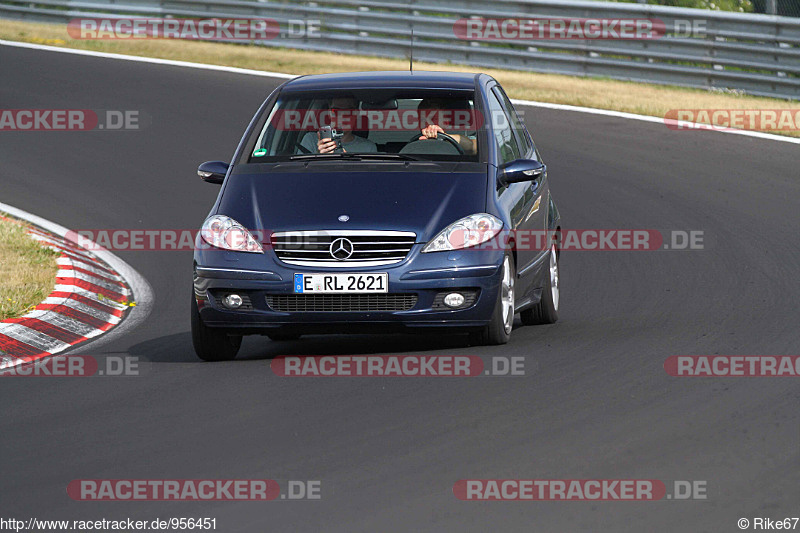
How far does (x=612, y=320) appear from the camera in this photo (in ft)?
33.1

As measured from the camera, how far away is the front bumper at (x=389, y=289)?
8469 mm

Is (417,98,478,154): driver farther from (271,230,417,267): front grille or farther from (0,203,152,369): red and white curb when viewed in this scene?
(0,203,152,369): red and white curb

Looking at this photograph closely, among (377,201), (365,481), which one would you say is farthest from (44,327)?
(365,481)

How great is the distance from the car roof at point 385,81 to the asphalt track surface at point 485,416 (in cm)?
167

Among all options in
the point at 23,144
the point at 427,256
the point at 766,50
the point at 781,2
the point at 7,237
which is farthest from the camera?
the point at 781,2

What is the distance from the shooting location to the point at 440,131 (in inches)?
382

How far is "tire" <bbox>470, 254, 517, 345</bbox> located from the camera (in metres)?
8.72

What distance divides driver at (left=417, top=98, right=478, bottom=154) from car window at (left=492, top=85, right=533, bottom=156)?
77cm

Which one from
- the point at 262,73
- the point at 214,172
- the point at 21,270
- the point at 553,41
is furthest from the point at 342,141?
the point at 262,73

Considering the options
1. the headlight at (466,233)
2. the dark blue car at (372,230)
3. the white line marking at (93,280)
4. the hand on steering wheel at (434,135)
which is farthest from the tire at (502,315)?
the white line marking at (93,280)

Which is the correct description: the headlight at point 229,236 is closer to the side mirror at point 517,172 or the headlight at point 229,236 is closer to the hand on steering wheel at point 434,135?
the hand on steering wheel at point 434,135

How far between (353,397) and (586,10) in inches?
655

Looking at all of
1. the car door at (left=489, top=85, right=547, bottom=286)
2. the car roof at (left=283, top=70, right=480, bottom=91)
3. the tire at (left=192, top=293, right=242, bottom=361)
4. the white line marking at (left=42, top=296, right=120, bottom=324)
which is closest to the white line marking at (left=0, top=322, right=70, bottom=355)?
the white line marking at (left=42, top=296, right=120, bottom=324)

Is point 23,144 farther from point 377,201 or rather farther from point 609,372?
point 609,372
